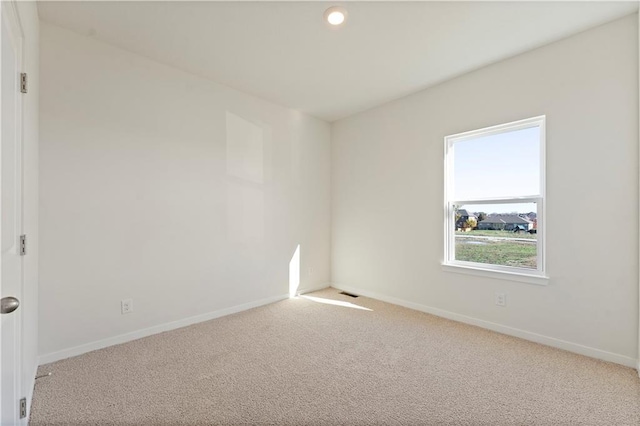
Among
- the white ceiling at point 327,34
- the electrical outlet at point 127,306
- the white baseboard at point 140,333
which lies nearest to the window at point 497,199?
the white ceiling at point 327,34

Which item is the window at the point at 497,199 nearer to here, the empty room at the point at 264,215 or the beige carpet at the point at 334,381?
the empty room at the point at 264,215

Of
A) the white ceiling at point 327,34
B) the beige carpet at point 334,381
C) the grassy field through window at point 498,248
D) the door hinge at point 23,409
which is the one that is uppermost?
the white ceiling at point 327,34

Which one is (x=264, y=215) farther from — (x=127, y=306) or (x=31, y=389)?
(x=31, y=389)

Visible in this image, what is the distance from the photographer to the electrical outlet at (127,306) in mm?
2666

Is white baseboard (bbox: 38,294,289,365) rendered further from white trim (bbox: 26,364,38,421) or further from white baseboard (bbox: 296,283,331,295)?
white baseboard (bbox: 296,283,331,295)

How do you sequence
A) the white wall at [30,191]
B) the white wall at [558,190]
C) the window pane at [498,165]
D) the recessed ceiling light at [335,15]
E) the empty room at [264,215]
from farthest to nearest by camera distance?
the window pane at [498,165] → the white wall at [558,190] → the recessed ceiling light at [335,15] → the empty room at [264,215] → the white wall at [30,191]

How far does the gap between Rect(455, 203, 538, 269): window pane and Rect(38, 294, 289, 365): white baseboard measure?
249 centimetres

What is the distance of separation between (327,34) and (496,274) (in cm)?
272

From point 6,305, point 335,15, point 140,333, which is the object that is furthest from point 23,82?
point 140,333

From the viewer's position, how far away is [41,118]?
2256 mm

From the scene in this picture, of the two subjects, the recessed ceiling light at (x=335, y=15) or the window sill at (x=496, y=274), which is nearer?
the recessed ceiling light at (x=335, y=15)

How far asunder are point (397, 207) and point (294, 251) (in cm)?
153

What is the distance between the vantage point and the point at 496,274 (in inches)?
116

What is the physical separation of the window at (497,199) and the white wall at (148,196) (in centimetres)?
208
